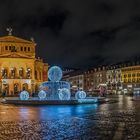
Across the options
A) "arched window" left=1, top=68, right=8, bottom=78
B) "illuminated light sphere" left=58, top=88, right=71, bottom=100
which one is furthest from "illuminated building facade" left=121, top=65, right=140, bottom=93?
"illuminated light sphere" left=58, top=88, right=71, bottom=100

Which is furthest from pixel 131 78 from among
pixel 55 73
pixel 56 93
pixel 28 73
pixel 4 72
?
pixel 55 73

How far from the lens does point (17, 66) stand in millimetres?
105875

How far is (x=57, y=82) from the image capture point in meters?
47.9

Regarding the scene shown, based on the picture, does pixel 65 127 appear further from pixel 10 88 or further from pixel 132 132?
pixel 10 88

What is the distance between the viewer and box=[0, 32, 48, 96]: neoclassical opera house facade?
10344 centimetres

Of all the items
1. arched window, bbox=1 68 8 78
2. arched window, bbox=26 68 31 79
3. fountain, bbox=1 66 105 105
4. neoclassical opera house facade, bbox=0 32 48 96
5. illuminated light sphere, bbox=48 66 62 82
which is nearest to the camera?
fountain, bbox=1 66 105 105

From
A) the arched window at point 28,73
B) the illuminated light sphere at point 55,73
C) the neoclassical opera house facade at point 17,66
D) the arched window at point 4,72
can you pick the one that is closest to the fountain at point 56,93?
the illuminated light sphere at point 55,73

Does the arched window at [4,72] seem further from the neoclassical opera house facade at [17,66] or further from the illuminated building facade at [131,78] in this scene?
the illuminated building facade at [131,78]

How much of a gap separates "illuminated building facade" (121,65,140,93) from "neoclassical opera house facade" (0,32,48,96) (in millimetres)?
38769

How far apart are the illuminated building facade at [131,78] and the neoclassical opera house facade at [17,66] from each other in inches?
1526

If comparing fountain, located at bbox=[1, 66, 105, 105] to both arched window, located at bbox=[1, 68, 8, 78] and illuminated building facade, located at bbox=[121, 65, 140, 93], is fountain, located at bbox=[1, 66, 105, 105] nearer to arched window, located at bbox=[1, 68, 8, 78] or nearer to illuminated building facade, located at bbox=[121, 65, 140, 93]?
arched window, located at bbox=[1, 68, 8, 78]

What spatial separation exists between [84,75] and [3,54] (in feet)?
247

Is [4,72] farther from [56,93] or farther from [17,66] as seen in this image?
[56,93]

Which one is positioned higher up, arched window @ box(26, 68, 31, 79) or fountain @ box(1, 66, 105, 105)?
arched window @ box(26, 68, 31, 79)
